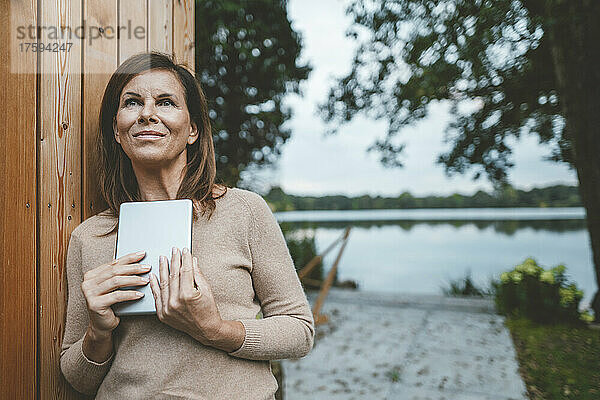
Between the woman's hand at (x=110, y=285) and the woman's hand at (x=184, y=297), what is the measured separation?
4cm

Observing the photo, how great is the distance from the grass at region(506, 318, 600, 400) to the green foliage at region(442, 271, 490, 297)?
1.18m

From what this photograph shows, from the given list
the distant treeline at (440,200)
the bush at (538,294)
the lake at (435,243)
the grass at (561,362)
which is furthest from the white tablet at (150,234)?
the lake at (435,243)

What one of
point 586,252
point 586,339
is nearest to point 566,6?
point 586,252

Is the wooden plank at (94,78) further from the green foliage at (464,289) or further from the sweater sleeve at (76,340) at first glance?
the green foliage at (464,289)

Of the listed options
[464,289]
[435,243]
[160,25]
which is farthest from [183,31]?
[464,289]

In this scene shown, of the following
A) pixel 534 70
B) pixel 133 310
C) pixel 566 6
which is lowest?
pixel 133 310

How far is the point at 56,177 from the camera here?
88 cm

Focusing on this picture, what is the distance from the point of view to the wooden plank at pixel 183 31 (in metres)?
1.19

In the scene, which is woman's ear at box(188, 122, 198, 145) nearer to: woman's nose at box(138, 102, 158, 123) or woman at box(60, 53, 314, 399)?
woman at box(60, 53, 314, 399)

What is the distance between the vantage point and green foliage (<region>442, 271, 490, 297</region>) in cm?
437

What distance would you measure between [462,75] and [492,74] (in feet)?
0.46

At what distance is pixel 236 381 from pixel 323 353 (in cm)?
257

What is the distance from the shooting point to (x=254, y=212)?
0.88 meters

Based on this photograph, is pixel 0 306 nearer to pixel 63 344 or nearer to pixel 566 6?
pixel 63 344
